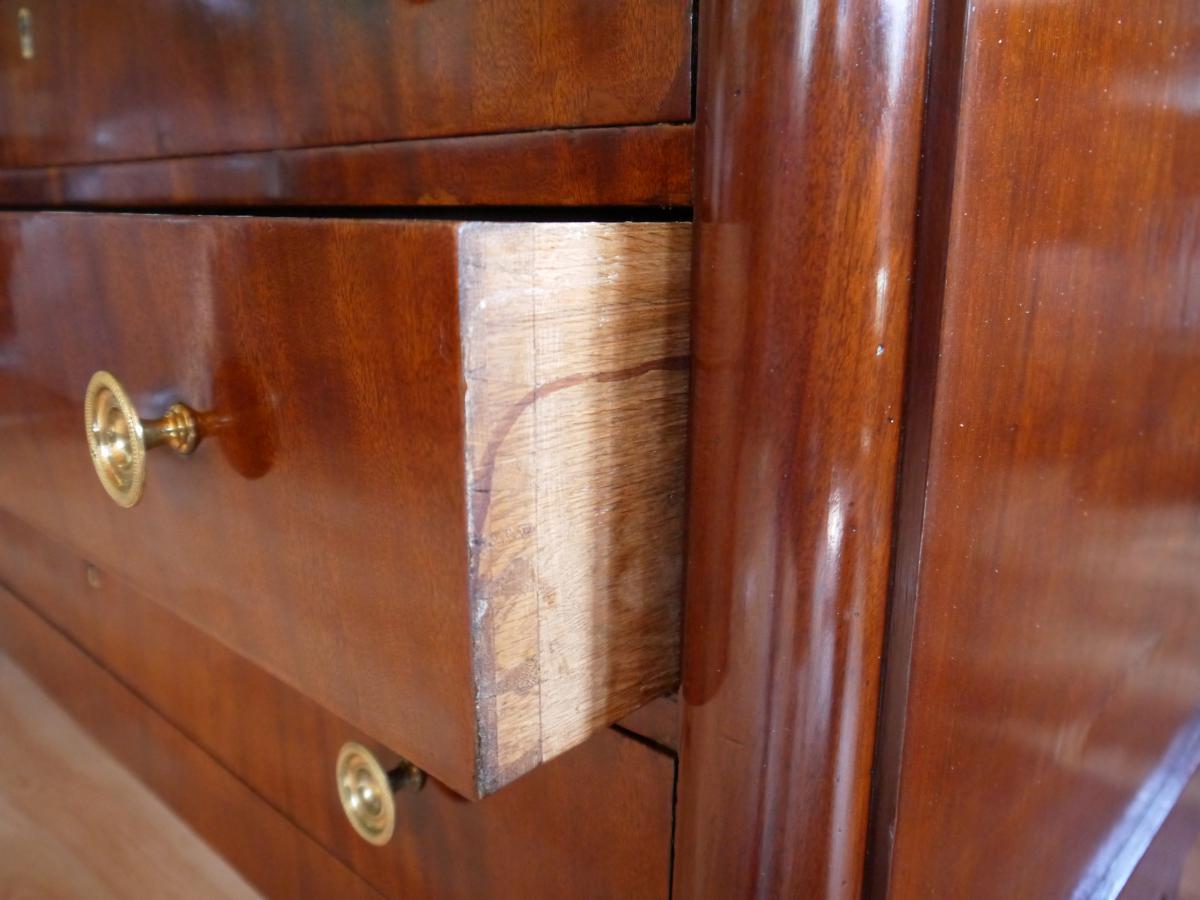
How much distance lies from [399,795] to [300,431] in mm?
244

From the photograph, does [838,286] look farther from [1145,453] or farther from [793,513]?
[1145,453]

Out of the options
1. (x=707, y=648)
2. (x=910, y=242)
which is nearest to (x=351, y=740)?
(x=707, y=648)

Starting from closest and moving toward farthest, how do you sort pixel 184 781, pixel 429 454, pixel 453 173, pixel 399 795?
pixel 429 454, pixel 453 173, pixel 399 795, pixel 184 781

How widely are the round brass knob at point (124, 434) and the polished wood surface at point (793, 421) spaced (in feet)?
0.63

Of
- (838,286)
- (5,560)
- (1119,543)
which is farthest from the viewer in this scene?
(5,560)

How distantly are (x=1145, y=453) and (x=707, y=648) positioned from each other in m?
0.28

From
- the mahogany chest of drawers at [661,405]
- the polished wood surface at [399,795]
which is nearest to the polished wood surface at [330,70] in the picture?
the mahogany chest of drawers at [661,405]

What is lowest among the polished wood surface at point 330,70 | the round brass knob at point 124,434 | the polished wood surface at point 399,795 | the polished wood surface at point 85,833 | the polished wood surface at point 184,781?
the polished wood surface at point 85,833

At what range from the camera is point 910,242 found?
0.27m

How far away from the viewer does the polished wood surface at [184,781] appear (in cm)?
58

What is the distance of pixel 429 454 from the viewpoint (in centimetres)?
26

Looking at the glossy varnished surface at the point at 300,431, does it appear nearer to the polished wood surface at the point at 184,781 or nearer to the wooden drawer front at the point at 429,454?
the wooden drawer front at the point at 429,454

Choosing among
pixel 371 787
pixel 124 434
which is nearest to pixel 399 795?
pixel 371 787

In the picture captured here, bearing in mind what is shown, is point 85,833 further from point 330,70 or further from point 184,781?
point 330,70
